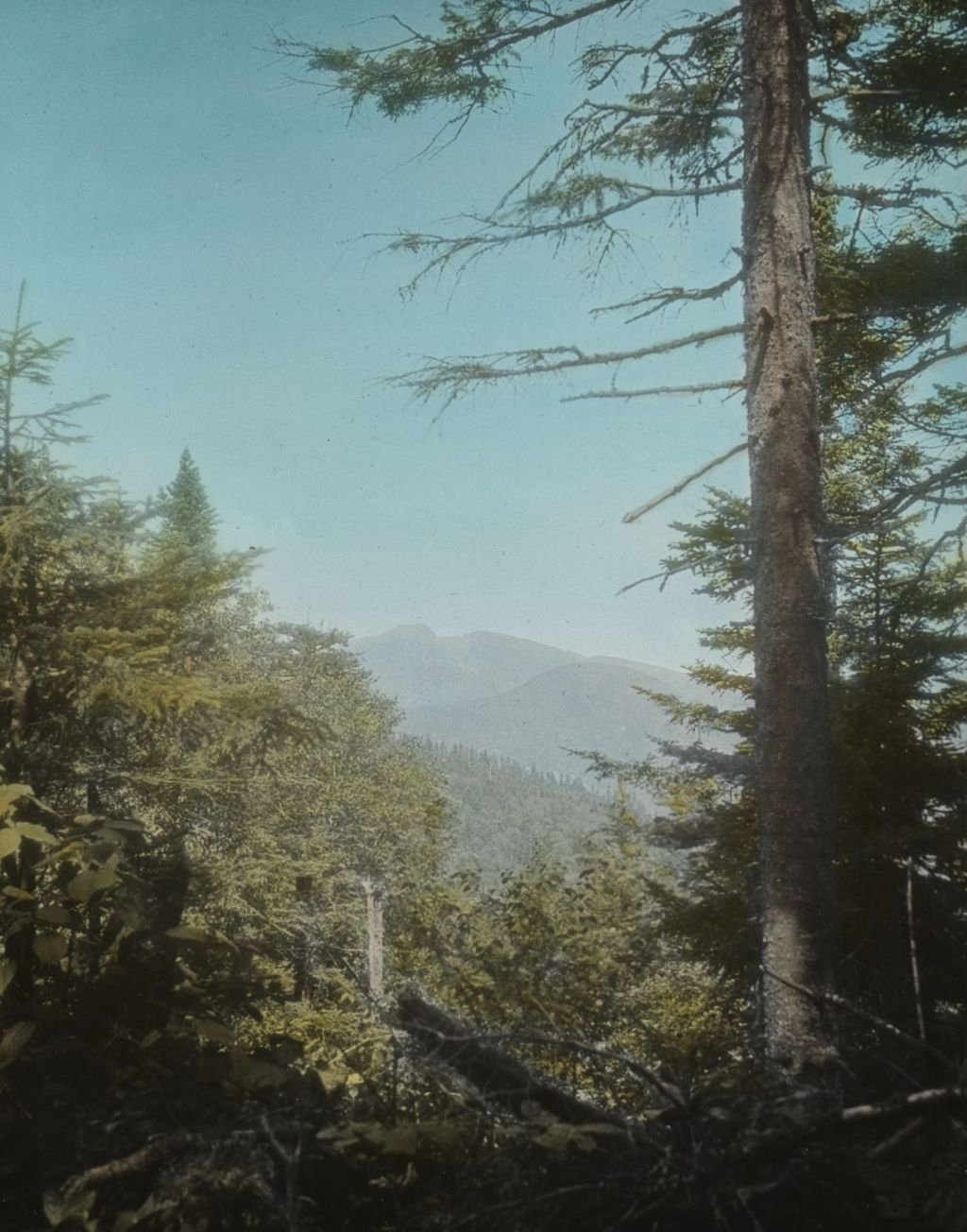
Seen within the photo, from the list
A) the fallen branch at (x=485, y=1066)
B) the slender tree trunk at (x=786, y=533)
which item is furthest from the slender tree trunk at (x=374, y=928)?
the fallen branch at (x=485, y=1066)

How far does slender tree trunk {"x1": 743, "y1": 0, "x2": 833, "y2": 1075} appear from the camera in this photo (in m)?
4.01

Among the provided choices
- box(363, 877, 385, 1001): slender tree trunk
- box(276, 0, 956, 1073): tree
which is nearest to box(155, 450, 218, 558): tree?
box(363, 877, 385, 1001): slender tree trunk

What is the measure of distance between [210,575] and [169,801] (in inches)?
348

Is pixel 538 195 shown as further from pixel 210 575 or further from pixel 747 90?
pixel 210 575

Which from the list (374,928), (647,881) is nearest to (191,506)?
(374,928)

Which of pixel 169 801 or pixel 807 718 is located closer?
pixel 807 718

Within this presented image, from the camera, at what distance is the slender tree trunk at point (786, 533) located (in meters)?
4.01

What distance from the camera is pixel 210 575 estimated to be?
18.0 feet

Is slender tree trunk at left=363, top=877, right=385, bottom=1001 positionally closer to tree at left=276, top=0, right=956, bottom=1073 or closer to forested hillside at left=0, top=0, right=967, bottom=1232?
forested hillside at left=0, top=0, right=967, bottom=1232

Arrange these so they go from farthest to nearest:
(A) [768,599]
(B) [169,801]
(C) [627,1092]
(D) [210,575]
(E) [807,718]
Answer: (B) [169,801] < (D) [210,575] < (A) [768,599] < (E) [807,718] < (C) [627,1092]

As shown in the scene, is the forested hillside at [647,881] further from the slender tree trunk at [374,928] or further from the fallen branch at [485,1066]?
the slender tree trunk at [374,928]

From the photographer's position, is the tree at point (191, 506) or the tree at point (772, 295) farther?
the tree at point (191, 506)

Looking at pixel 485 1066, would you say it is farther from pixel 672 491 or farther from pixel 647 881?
pixel 647 881

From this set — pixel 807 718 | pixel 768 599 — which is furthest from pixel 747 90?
pixel 807 718
